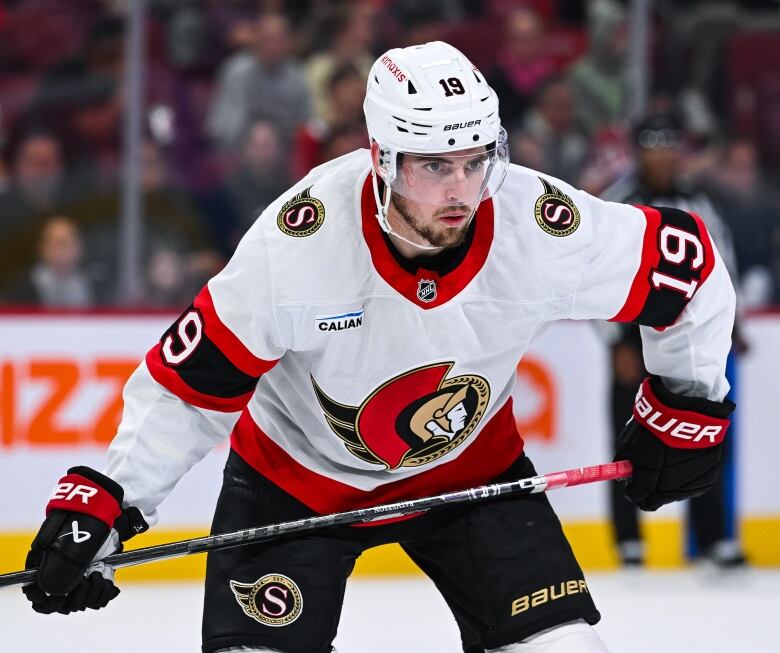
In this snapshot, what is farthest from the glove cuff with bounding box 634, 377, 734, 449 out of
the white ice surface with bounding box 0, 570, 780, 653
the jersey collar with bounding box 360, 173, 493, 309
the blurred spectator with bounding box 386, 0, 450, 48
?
the blurred spectator with bounding box 386, 0, 450, 48

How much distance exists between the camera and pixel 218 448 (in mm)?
4562

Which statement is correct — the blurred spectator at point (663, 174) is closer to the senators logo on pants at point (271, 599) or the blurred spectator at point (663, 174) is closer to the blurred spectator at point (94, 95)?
the blurred spectator at point (94, 95)

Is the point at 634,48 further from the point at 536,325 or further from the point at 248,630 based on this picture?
the point at 248,630

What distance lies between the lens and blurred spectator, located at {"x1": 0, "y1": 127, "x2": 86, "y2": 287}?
466 cm

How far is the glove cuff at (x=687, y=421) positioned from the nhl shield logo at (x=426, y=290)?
528 millimetres

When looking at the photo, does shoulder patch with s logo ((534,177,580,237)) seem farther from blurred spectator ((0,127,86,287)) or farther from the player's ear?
blurred spectator ((0,127,86,287))

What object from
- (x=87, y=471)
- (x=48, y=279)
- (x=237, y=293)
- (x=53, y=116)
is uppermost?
(x=237, y=293)

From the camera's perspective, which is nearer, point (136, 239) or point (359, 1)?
point (136, 239)

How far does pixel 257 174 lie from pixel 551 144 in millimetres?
1043

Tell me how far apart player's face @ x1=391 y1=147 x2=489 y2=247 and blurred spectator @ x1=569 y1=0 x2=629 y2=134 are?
9.33 ft

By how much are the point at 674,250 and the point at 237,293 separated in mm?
779

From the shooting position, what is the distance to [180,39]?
4930 mm

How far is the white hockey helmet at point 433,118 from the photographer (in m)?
2.30

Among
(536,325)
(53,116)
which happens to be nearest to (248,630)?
(536,325)
